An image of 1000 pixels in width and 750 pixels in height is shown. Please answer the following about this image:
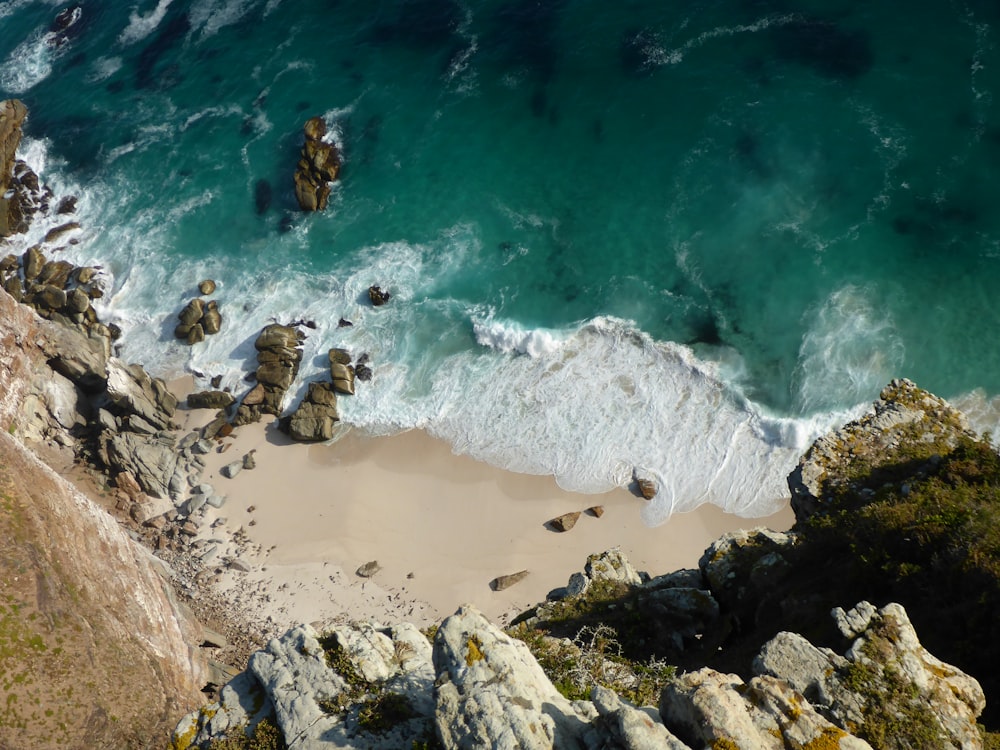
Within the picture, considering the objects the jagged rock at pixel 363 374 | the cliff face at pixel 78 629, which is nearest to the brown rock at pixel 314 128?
the jagged rock at pixel 363 374

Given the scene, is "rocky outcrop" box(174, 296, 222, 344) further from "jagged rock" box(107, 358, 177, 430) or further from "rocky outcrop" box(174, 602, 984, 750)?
"rocky outcrop" box(174, 602, 984, 750)

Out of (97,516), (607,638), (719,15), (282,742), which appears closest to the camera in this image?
(282,742)

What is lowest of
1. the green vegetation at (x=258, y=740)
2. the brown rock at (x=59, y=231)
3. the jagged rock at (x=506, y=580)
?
the jagged rock at (x=506, y=580)

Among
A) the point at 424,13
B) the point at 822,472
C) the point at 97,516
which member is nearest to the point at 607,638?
the point at 822,472

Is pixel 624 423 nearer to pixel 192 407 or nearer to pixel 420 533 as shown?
pixel 420 533

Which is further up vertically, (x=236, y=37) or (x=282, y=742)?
(x=236, y=37)

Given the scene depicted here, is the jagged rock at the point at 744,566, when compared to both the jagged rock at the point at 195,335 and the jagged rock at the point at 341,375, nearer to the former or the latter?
the jagged rock at the point at 341,375

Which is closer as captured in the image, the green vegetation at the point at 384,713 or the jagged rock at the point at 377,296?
the green vegetation at the point at 384,713
